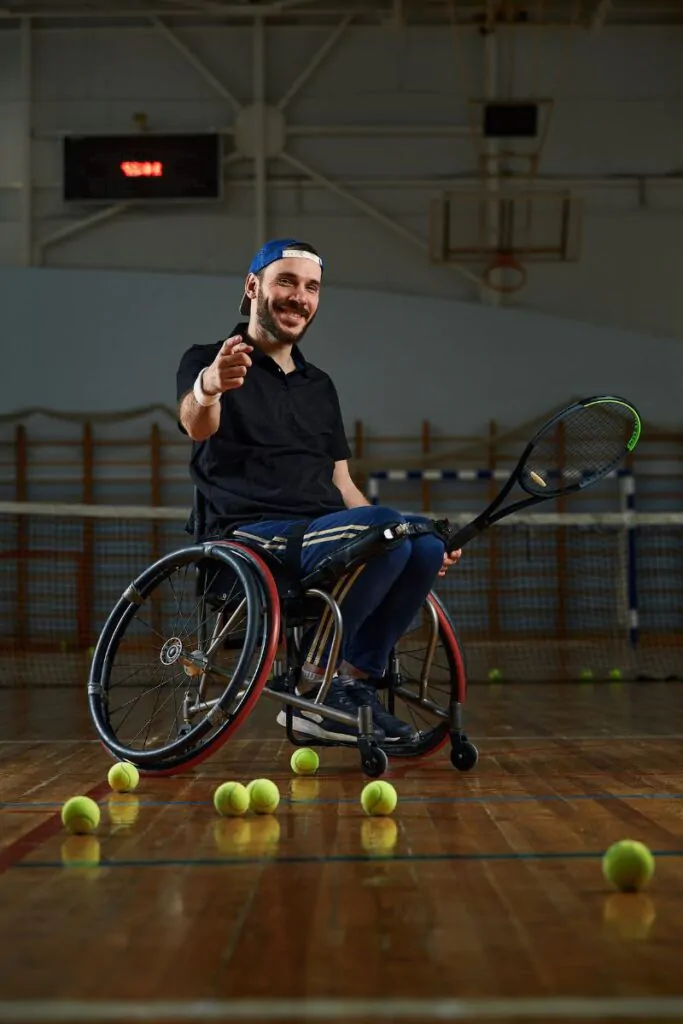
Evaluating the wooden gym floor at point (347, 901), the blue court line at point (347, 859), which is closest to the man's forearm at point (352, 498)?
the wooden gym floor at point (347, 901)

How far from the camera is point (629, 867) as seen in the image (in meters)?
1.77

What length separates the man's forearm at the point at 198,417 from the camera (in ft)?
10.1

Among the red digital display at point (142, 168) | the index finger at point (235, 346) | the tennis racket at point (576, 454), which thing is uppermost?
the red digital display at point (142, 168)

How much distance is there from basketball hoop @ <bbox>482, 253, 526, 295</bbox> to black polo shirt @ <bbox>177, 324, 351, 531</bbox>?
26.7 feet

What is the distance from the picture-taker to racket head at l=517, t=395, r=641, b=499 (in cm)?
328

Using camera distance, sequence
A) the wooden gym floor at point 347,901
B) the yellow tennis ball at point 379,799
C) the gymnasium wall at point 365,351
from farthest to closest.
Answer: the gymnasium wall at point 365,351 → the yellow tennis ball at point 379,799 → the wooden gym floor at point 347,901

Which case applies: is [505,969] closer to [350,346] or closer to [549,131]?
[350,346]

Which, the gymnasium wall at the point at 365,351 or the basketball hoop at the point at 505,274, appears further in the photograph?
the gymnasium wall at the point at 365,351

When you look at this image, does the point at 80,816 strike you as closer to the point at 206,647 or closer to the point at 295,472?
the point at 206,647

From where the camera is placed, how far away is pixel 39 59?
12148 mm

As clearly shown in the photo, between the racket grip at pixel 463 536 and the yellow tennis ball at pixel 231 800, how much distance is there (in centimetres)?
87

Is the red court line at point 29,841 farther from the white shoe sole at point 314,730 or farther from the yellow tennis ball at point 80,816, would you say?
the white shoe sole at point 314,730

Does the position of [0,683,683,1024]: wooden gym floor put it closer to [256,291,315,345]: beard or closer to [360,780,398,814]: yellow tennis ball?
[360,780,398,814]: yellow tennis ball

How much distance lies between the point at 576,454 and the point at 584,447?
0.06 m
